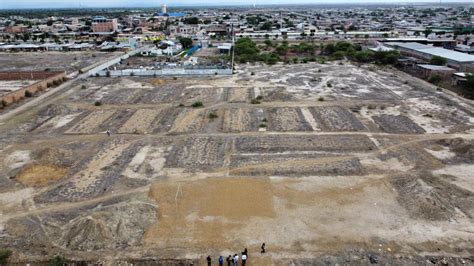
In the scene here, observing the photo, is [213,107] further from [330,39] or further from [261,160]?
[330,39]

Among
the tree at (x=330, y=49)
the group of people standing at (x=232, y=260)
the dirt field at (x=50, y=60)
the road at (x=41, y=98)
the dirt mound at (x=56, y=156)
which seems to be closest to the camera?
the group of people standing at (x=232, y=260)

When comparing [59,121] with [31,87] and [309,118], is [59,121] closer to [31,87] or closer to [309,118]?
[31,87]

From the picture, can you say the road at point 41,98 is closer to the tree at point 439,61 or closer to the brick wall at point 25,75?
the brick wall at point 25,75

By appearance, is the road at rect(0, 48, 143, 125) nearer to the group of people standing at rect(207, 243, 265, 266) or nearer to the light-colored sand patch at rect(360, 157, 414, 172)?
the group of people standing at rect(207, 243, 265, 266)

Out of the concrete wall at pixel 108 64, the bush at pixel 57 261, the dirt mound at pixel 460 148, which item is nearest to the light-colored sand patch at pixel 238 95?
the dirt mound at pixel 460 148

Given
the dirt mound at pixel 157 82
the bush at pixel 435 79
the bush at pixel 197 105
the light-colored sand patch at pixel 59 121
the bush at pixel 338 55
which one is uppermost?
the bush at pixel 338 55

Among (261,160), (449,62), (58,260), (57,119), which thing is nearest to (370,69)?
(449,62)

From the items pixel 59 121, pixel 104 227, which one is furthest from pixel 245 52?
pixel 104 227
